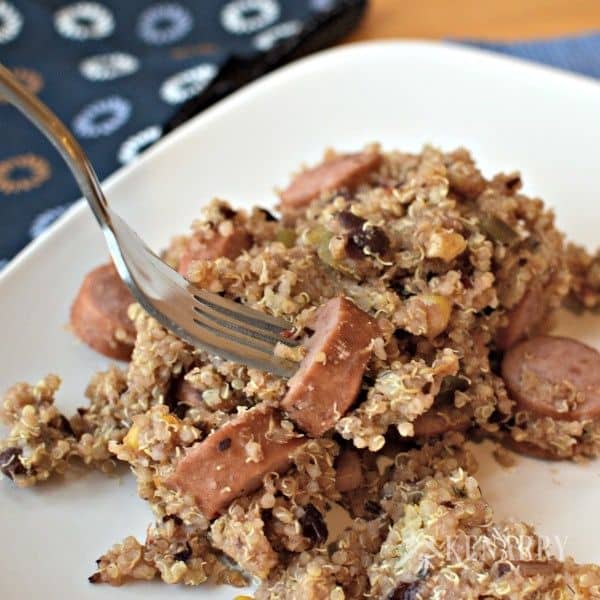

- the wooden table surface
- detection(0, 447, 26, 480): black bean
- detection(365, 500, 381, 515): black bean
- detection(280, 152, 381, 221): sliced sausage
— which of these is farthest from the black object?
detection(365, 500, 381, 515): black bean

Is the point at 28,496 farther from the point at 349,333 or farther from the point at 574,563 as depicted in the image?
the point at 574,563

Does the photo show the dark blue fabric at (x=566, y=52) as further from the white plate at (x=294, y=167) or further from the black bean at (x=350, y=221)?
the black bean at (x=350, y=221)

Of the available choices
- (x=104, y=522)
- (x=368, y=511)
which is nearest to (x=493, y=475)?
(x=368, y=511)

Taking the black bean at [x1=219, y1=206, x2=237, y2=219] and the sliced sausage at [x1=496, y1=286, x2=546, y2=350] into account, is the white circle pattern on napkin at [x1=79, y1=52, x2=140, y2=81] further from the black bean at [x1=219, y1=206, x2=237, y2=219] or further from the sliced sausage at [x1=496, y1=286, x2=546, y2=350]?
the sliced sausage at [x1=496, y1=286, x2=546, y2=350]

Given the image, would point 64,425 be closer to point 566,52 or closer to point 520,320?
point 520,320

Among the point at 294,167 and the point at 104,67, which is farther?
the point at 104,67

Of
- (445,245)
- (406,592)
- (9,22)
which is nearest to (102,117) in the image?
(9,22)


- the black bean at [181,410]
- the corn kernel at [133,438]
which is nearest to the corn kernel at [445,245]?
the black bean at [181,410]
